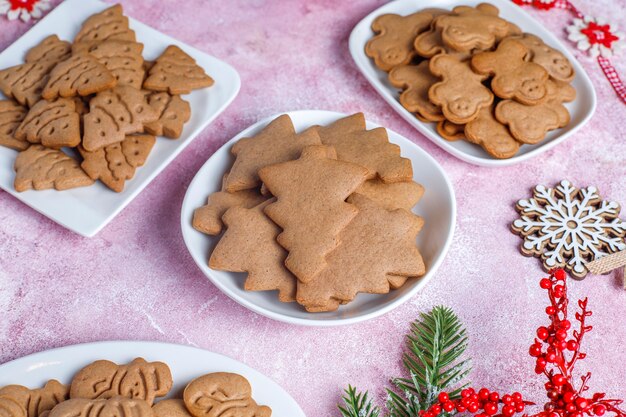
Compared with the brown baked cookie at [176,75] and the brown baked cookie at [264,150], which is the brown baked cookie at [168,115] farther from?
Result: the brown baked cookie at [264,150]

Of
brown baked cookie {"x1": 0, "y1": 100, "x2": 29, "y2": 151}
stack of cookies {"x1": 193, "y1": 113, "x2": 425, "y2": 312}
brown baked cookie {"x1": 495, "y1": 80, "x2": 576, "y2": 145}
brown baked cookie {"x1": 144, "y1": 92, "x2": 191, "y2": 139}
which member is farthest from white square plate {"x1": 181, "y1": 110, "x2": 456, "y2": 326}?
brown baked cookie {"x1": 0, "y1": 100, "x2": 29, "y2": 151}

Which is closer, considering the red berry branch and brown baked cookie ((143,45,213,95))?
the red berry branch

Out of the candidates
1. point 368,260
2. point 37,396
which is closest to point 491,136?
point 368,260

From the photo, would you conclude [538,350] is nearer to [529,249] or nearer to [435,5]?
[529,249]

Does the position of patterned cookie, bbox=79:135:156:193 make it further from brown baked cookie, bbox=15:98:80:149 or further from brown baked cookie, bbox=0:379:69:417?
brown baked cookie, bbox=0:379:69:417

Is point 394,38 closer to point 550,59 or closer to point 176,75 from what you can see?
point 550,59

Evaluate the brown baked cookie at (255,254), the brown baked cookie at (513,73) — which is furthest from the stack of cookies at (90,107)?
the brown baked cookie at (513,73)

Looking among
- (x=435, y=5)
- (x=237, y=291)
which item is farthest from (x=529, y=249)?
(x=435, y=5)
